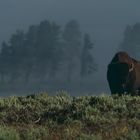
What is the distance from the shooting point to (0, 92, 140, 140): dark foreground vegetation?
43.2 feet

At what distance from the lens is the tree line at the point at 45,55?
14698 cm

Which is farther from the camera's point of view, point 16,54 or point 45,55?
point 45,55

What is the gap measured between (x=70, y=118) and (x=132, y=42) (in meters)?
149

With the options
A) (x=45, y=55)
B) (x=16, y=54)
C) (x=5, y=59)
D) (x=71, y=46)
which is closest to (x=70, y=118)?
(x=16, y=54)

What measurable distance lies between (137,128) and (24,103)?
389 centimetres

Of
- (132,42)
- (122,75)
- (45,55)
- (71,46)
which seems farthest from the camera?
(71,46)

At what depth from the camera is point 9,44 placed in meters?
158

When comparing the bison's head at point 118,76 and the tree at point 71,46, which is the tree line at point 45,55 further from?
the bison's head at point 118,76

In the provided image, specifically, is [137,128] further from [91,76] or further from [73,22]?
[73,22]

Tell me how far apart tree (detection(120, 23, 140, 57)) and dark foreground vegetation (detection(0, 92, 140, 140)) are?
460ft

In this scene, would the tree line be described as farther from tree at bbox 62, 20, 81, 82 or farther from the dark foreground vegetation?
the dark foreground vegetation

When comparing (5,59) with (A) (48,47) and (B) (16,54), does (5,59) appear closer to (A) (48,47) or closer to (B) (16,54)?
(B) (16,54)

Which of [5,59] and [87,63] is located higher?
[87,63]

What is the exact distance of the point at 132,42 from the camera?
6432 inches
